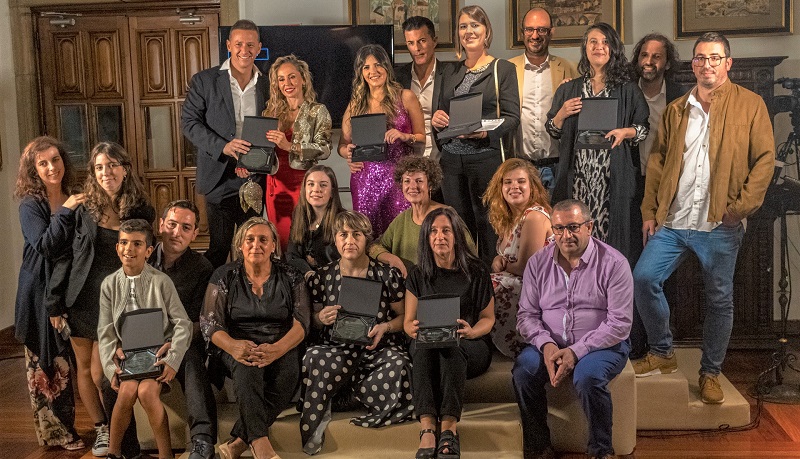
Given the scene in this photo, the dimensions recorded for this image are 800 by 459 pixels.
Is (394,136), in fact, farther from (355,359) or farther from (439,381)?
(439,381)

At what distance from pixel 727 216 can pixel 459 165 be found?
1326mm

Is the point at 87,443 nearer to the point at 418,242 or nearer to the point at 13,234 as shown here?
the point at 418,242

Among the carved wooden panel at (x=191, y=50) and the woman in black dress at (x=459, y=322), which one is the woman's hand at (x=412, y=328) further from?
the carved wooden panel at (x=191, y=50)

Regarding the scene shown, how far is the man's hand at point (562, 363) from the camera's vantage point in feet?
12.7

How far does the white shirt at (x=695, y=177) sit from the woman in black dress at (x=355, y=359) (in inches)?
55.2

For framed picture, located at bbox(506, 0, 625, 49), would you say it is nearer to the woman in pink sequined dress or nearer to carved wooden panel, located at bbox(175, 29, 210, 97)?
the woman in pink sequined dress

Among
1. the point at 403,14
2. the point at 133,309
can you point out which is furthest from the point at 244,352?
the point at 403,14

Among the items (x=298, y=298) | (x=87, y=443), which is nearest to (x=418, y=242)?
Result: (x=298, y=298)

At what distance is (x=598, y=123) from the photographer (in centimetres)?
435

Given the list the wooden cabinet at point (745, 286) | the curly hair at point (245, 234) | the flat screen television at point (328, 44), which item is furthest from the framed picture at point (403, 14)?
the curly hair at point (245, 234)

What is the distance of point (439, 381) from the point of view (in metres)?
3.98

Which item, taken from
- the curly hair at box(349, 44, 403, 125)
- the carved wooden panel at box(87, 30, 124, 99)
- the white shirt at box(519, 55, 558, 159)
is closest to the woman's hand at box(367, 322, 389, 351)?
the curly hair at box(349, 44, 403, 125)

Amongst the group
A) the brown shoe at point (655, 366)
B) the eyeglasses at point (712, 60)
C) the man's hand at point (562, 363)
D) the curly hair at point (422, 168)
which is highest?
the eyeglasses at point (712, 60)

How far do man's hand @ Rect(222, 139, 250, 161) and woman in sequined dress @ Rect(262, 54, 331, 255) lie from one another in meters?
0.14
